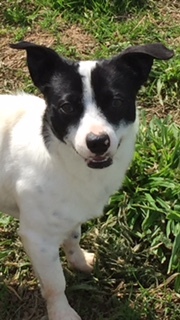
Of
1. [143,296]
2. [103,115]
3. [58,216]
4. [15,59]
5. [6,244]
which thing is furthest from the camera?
[15,59]

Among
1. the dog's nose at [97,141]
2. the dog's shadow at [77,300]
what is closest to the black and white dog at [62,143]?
the dog's nose at [97,141]

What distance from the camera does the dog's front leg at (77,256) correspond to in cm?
392

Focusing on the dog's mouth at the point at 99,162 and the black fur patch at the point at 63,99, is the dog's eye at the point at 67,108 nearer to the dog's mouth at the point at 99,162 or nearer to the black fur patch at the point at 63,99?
the black fur patch at the point at 63,99

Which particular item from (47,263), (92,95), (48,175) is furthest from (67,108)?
(47,263)

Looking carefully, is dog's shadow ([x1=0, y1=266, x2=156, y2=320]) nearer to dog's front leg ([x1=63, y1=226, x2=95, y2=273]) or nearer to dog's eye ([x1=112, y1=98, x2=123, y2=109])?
dog's front leg ([x1=63, y1=226, x2=95, y2=273])

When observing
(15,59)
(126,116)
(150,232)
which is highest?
(126,116)

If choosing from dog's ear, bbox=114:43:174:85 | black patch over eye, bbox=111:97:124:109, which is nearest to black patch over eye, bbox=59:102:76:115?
black patch over eye, bbox=111:97:124:109

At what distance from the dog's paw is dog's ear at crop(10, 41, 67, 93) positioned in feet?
3.60

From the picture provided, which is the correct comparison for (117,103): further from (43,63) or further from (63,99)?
(43,63)

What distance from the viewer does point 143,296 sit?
386 cm

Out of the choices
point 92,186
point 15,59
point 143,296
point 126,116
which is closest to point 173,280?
point 143,296

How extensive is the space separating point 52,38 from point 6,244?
5.97 ft

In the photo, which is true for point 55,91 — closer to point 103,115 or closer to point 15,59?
point 103,115

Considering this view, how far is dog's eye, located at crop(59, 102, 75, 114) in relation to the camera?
3.10 m
